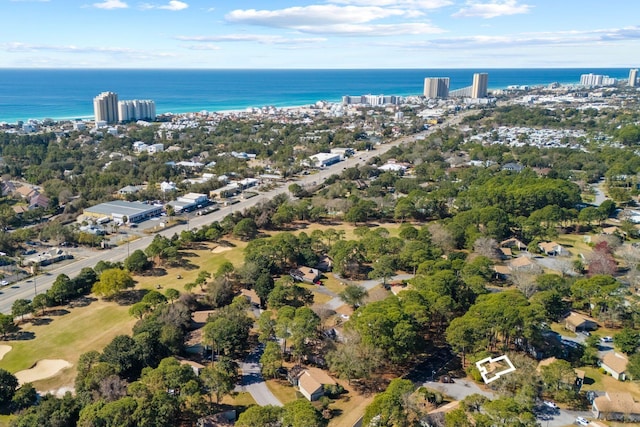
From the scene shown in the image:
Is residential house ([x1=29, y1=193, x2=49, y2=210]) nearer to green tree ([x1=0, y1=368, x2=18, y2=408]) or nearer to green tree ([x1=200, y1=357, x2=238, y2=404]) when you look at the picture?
green tree ([x1=0, y1=368, x2=18, y2=408])

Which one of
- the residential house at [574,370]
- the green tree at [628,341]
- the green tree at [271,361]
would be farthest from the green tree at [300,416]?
the green tree at [628,341]

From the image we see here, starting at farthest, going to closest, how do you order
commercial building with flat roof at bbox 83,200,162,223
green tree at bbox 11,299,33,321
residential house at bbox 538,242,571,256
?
commercial building with flat roof at bbox 83,200,162,223 → residential house at bbox 538,242,571,256 → green tree at bbox 11,299,33,321

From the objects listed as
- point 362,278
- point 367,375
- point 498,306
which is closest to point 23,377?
point 367,375

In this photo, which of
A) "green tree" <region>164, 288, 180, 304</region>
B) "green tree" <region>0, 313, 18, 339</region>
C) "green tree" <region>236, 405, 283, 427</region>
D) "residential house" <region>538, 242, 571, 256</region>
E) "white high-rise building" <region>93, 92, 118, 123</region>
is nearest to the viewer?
"green tree" <region>236, 405, 283, 427</region>

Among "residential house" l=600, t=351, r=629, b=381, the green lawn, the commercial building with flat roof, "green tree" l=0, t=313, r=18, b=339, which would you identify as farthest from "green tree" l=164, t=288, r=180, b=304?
"residential house" l=600, t=351, r=629, b=381

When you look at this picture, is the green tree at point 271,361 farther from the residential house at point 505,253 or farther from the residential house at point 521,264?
the residential house at point 505,253

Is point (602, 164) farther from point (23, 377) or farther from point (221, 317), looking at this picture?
point (23, 377)
